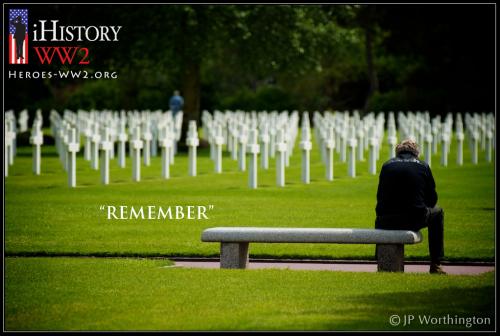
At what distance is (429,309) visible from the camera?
10734mm

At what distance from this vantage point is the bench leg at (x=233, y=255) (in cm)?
1339

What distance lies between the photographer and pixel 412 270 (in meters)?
13.5

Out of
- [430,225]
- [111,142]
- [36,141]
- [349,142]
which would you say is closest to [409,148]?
[430,225]

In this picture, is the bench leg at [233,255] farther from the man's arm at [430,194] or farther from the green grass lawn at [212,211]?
the man's arm at [430,194]

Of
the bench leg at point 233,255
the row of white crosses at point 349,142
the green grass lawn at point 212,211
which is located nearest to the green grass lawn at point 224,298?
the bench leg at point 233,255

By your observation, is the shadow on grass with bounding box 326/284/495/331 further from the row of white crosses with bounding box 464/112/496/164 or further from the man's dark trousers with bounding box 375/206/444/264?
the row of white crosses with bounding box 464/112/496/164

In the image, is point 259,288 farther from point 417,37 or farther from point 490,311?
point 417,37

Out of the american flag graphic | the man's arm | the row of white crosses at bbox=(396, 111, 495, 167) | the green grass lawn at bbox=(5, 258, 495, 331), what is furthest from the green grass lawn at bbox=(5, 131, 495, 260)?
the american flag graphic

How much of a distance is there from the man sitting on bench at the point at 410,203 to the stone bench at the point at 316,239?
19cm

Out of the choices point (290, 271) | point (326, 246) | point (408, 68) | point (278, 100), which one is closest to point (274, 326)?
point (290, 271)

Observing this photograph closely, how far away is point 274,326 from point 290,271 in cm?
311

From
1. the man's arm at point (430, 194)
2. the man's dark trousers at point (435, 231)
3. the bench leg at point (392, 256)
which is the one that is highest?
the man's arm at point (430, 194)

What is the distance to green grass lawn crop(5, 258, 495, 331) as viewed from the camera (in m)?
10.3

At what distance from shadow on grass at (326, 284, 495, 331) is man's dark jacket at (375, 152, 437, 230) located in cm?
127
